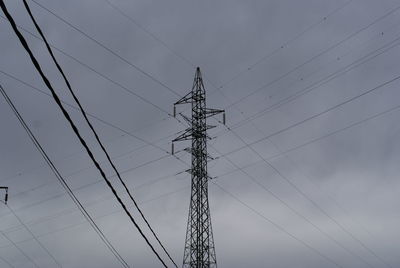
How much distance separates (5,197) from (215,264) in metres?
15.0

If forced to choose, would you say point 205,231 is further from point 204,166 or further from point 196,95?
point 196,95

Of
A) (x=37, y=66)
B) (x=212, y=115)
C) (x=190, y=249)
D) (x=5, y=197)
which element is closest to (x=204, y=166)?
(x=212, y=115)

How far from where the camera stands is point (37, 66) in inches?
291

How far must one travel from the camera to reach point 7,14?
671 centimetres

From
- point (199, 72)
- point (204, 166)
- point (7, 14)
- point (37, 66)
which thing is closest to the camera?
point (7, 14)

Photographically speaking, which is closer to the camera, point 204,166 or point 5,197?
point 5,197

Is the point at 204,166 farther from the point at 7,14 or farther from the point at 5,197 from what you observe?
the point at 7,14

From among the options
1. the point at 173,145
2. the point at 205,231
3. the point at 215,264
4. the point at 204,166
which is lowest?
the point at 215,264

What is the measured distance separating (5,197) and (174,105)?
13.3 metres

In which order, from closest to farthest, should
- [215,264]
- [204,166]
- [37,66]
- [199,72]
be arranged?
[37,66], [215,264], [204,166], [199,72]

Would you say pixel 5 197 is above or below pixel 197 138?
below

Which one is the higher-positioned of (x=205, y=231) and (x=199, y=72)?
(x=199, y=72)

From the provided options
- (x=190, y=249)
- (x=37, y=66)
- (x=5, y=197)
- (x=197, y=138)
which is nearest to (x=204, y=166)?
(x=197, y=138)

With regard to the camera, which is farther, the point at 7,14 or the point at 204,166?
the point at 204,166
